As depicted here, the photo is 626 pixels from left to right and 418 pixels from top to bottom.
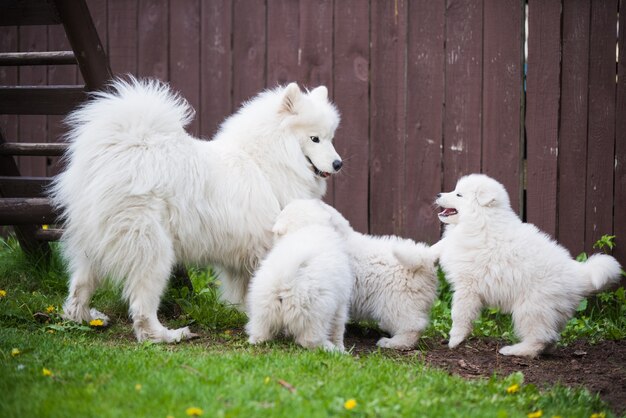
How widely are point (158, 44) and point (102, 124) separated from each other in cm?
285

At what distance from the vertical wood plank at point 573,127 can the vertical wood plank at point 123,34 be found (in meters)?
4.13

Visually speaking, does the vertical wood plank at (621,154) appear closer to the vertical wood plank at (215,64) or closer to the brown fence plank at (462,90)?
the brown fence plank at (462,90)

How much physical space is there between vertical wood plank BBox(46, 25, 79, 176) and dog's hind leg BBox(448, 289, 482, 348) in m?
4.63

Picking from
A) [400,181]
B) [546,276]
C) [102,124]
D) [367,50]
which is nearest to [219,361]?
[102,124]

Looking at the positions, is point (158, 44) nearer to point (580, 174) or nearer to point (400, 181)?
point (400, 181)

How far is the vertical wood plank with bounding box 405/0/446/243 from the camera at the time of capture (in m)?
6.48

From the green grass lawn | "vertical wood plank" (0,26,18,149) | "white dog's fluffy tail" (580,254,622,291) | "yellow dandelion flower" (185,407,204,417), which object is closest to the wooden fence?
"vertical wood plank" (0,26,18,149)

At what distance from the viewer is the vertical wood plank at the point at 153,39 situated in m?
7.17

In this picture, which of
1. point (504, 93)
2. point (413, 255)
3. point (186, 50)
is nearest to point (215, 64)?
point (186, 50)

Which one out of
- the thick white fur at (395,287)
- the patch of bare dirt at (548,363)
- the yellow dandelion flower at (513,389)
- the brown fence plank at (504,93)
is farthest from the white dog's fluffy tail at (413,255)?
the brown fence plank at (504,93)

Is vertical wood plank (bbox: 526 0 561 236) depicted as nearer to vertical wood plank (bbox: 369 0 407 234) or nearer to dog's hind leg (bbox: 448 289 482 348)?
vertical wood plank (bbox: 369 0 407 234)

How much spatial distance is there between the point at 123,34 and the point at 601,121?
4.66 metres

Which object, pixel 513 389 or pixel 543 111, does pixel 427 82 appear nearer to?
pixel 543 111

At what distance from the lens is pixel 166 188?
4539mm
